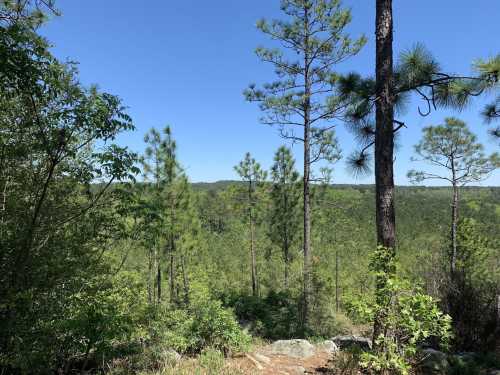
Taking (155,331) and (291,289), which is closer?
(155,331)

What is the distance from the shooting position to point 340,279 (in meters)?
27.6

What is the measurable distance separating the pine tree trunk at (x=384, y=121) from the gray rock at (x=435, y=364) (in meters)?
1.74

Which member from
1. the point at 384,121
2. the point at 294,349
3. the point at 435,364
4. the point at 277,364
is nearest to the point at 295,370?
the point at 277,364

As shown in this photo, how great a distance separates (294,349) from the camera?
18.2ft

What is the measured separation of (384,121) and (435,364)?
347cm

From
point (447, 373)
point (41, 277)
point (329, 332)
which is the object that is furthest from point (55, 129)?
point (329, 332)

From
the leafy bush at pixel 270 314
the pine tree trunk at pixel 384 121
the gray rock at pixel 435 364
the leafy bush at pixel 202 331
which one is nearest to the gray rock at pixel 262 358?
the leafy bush at pixel 202 331

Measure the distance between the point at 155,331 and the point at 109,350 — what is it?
0.72 m

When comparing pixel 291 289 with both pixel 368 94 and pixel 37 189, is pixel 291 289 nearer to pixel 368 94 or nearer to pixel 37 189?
pixel 368 94

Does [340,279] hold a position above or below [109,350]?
below

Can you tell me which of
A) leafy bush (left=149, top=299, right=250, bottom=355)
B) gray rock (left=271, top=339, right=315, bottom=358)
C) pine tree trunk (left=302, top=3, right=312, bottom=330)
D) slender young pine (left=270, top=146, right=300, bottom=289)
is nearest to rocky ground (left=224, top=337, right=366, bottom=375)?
gray rock (left=271, top=339, right=315, bottom=358)

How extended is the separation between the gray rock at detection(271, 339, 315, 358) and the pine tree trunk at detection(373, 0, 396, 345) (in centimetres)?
245

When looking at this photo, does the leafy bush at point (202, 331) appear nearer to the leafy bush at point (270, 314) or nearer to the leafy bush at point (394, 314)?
the leafy bush at point (394, 314)

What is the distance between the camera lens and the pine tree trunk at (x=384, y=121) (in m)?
4.60
